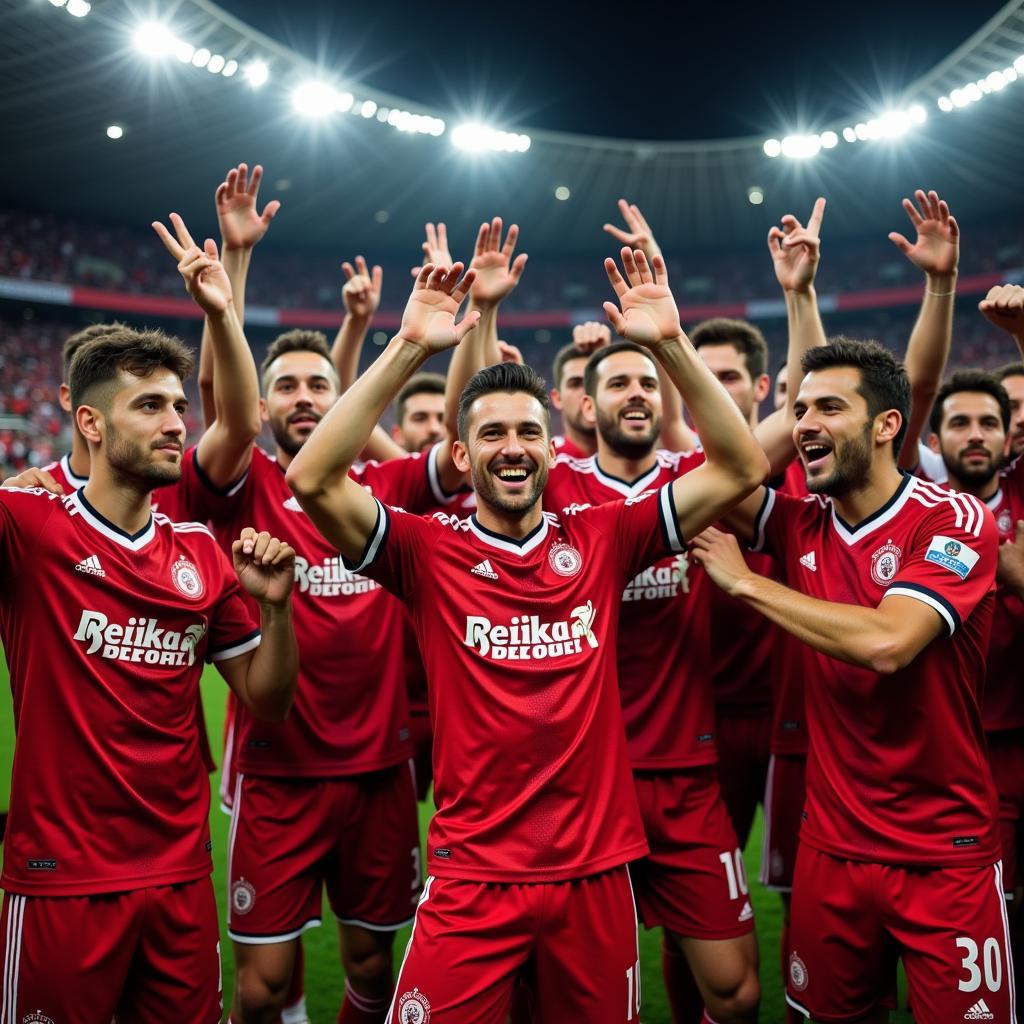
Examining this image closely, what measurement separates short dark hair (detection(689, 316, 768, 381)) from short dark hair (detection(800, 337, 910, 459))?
3.88 ft

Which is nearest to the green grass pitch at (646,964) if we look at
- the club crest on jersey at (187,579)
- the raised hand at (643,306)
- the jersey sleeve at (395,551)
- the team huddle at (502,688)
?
the team huddle at (502,688)

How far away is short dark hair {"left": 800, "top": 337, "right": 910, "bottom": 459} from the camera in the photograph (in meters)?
3.05

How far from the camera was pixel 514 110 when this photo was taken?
23406mm

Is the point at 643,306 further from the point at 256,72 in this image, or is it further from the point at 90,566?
the point at 256,72

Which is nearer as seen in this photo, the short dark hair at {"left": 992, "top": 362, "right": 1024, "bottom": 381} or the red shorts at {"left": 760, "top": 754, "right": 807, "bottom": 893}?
the red shorts at {"left": 760, "top": 754, "right": 807, "bottom": 893}

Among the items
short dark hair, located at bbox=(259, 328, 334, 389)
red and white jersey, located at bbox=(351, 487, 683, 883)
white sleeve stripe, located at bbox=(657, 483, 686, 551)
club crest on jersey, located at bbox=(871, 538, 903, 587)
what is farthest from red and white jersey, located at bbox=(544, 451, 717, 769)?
short dark hair, located at bbox=(259, 328, 334, 389)

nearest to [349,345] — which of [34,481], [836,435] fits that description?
[34,481]

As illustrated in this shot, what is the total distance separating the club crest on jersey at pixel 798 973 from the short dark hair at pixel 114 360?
273 centimetres

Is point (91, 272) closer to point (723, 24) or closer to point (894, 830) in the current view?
point (723, 24)

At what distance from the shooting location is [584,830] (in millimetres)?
2623

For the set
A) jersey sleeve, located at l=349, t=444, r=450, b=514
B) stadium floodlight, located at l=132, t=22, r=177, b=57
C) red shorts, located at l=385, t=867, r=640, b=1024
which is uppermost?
stadium floodlight, located at l=132, t=22, r=177, b=57

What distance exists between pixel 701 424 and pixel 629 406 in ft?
2.69

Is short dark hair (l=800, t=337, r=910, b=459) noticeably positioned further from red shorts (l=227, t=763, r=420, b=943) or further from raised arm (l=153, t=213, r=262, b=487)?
red shorts (l=227, t=763, r=420, b=943)

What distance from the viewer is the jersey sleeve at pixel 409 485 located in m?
3.77
